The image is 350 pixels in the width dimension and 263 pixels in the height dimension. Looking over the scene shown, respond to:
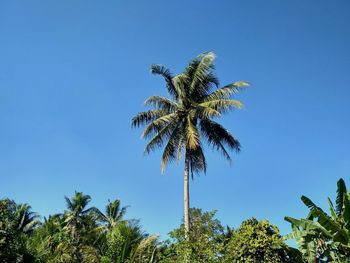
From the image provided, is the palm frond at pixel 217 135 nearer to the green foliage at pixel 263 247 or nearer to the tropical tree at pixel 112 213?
the green foliage at pixel 263 247

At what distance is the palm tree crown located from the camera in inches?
836

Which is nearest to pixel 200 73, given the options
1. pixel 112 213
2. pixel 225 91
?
pixel 225 91

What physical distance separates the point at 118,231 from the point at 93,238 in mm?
17057

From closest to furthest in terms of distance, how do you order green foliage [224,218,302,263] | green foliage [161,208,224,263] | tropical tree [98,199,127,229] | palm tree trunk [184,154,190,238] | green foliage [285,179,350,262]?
green foliage [161,208,224,263] < green foliage [285,179,350,262] < palm tree trunk [184,154,190,238] < green foliage [224,218,302,263] < tropical tree [98,199,127,229]

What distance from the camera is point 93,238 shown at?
34.3 m

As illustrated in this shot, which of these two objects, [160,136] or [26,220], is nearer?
[160,136]

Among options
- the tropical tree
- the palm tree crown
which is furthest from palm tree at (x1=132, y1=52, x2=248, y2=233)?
the tropical tree

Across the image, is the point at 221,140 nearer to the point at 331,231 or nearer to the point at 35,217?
the point at 331,231

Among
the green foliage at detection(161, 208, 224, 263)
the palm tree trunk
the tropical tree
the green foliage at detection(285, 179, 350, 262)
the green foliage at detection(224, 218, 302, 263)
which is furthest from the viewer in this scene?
the tropical tree

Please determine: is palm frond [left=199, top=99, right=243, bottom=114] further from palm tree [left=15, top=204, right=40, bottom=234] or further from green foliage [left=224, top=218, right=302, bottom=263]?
palm tree [left=15, top=204, right=40, bottom=234]

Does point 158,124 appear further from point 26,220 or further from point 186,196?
point 26,220

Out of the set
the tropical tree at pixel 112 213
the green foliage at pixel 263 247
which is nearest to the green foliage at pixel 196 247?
the green foliage at pixel 263 247

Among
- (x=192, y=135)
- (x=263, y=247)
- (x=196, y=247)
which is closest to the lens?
(x=196, y=247)

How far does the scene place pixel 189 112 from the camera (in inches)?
853
